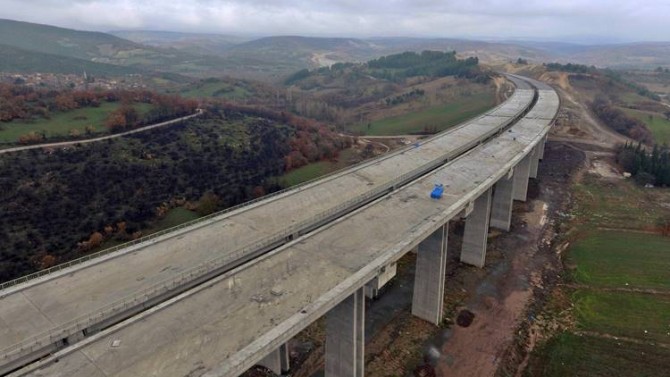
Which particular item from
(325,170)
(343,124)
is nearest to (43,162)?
(325,170)

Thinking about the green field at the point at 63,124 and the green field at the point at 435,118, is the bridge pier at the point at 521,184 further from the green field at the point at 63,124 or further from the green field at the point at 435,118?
the green field at the point at 63,124

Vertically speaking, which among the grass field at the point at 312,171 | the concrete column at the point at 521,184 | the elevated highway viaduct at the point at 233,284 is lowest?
the grass field at the point at 312,171

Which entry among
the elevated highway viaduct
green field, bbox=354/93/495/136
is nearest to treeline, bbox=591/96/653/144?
green field, bbox=354/93/495/136

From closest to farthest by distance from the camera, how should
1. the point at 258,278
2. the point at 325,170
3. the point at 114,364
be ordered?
the point at 114,364, the point at 258,278, the point at 325,170

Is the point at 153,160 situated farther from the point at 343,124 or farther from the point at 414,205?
the point at 343,124

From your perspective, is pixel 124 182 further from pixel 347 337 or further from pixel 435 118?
pixel 435 118

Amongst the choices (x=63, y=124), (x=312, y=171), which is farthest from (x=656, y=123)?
(x=63, y=124)

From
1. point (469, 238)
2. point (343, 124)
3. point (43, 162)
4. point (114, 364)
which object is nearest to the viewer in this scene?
point (114, 364)

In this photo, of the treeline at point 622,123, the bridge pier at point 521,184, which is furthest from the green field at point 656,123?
the bridge pier at point 521,184
